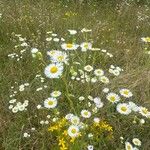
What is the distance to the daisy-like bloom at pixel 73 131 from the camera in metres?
2.55

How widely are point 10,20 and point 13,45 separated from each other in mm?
698

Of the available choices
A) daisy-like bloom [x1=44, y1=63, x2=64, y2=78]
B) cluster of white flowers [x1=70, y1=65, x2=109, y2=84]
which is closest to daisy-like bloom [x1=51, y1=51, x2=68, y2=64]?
daisy-like bloom [x1=44, y1=63, x2=64, y2=78]

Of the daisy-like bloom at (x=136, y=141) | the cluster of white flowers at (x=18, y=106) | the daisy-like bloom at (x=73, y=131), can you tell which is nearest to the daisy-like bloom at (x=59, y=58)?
the daisy-like bloom at (x=73, y=131)

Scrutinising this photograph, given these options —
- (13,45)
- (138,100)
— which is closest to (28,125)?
(138,100)

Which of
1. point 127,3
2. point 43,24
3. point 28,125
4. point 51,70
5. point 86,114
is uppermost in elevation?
point 51,70

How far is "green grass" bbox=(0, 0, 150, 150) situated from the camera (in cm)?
309

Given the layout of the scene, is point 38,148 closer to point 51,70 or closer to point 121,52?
point 51,70

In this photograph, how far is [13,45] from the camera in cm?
458

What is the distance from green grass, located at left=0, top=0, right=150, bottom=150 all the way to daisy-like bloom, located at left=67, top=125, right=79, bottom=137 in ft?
0.37

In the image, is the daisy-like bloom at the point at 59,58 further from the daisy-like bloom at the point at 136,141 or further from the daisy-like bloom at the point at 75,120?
the daisy-like bloom at the point at 136,141

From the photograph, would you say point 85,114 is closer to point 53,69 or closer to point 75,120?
point 75,120

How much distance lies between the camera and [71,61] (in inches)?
146

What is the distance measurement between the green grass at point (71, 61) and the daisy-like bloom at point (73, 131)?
113 mm

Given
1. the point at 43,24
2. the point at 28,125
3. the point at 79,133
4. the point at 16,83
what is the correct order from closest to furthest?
the point at 79,133 → the point at 28,125 → the point at 16,83 → the point at 43,24
